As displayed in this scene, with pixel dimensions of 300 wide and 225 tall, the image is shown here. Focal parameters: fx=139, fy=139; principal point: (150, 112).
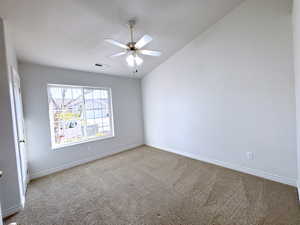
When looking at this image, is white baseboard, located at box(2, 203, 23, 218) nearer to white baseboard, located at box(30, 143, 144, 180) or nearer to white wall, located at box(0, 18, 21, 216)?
white wall, located at box(0, 18, 21, 216)

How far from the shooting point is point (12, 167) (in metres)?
1.87

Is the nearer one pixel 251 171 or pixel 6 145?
pixel 6 145

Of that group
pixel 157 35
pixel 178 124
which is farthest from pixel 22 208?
pixel 157 35

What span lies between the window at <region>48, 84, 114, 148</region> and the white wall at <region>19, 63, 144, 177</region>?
0.18 metres

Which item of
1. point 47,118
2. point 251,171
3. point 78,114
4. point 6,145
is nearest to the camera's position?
point 6,145

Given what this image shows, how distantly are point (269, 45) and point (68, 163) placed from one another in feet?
15.2

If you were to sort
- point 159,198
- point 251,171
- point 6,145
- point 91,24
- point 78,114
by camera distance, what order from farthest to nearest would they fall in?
1. point 78,114
2. point 251,171
3. point 91,24
4. point 159,198
5. point 6,145

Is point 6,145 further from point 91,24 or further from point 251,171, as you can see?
point 251,171

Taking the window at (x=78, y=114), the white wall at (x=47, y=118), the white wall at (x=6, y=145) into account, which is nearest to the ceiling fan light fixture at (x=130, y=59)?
the white wall at (x=6, y=145)

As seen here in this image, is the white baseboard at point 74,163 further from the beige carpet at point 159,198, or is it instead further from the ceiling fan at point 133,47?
the ceiling fan at point 133,47

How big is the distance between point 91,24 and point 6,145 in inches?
82.6

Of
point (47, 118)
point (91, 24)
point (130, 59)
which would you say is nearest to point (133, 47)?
point (130, 59)

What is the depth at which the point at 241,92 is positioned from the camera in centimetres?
261

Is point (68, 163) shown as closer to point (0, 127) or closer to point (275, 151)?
point (0, 127)
